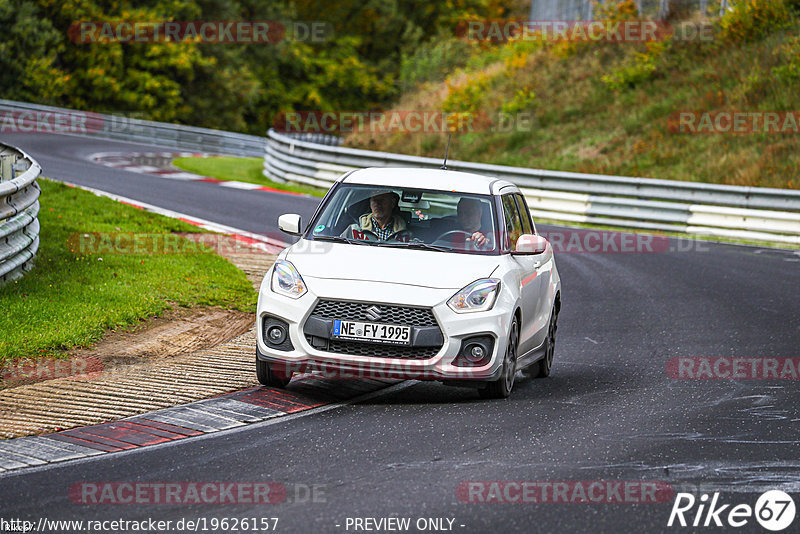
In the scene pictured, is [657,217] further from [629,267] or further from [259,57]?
[259,57]

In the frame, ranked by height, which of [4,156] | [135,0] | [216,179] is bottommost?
[216,179]

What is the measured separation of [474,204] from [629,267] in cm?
892

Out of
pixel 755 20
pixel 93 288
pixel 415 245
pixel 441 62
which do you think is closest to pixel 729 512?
pixel 415 245

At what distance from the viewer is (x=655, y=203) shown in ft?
76.6

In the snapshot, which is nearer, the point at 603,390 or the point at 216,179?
the point at 603,390

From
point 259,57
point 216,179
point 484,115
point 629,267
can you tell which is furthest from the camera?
point 259,57

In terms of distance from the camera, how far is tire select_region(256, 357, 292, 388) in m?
8.44

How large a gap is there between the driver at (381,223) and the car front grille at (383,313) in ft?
3.44

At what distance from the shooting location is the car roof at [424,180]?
30.4 ft

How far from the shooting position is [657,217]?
23.4 meters

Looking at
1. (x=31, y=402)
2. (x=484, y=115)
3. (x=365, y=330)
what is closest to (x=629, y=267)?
(x=365, y=330)

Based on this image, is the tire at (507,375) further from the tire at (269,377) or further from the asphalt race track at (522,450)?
the tire at (269,377)

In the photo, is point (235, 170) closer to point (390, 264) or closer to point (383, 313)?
point (390, 264)
